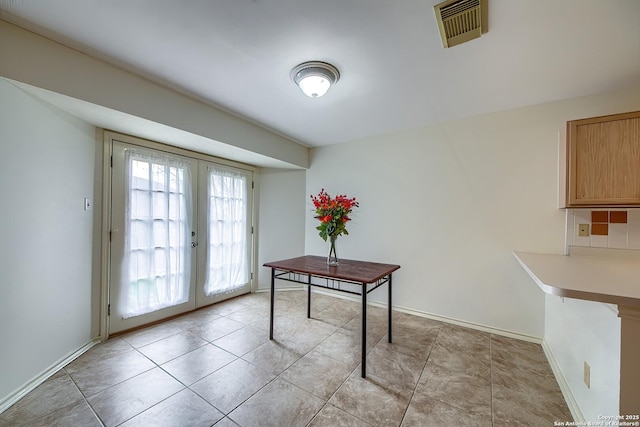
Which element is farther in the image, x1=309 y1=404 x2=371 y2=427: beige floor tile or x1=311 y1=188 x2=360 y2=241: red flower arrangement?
x1=311 y1=188 x2=360 y2=241: red flower arrangement

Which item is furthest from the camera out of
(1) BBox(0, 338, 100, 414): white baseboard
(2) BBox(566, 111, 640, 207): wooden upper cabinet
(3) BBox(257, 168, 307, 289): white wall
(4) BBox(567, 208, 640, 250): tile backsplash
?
(3) BBox(257, 168, 307, 289): white wall

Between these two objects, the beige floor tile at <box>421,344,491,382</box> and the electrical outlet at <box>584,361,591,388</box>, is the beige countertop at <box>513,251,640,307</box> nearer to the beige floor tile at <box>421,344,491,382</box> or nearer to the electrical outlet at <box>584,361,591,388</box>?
the electrical outlet at <box>584,361,591,388</box>

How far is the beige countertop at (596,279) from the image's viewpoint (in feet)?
3.36

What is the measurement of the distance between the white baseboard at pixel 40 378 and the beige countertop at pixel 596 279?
3.30 metres

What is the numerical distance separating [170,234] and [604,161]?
13.7 feet

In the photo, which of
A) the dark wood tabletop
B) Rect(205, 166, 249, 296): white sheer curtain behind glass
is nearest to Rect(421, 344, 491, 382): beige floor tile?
the dark wood tabletop

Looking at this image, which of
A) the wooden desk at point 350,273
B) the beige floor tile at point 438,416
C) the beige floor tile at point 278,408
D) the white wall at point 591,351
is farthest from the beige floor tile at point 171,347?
the white wall at point 591,351

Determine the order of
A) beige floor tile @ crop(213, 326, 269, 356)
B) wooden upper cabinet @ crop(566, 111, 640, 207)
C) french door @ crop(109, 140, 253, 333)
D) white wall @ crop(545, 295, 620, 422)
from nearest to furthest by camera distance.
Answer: white wall @ crop(545, 295, 620, 422) < wooden upper cabinet @ crop(566, 111, 640, 207) < beige floor tile @ crop(213, 326, 269, 356) < french door @ crop(109, 140, 253, 333)

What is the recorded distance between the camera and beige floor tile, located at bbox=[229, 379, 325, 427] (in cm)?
149

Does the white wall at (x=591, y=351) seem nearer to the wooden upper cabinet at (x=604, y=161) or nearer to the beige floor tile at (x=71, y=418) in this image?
the wooden upper cabinet at (x=604, y=161)

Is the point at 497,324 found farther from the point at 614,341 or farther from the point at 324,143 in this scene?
the point at 324,143

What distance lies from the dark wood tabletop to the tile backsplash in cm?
165

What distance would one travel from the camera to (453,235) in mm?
2830

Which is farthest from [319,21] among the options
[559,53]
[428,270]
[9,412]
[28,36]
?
[9,412]
